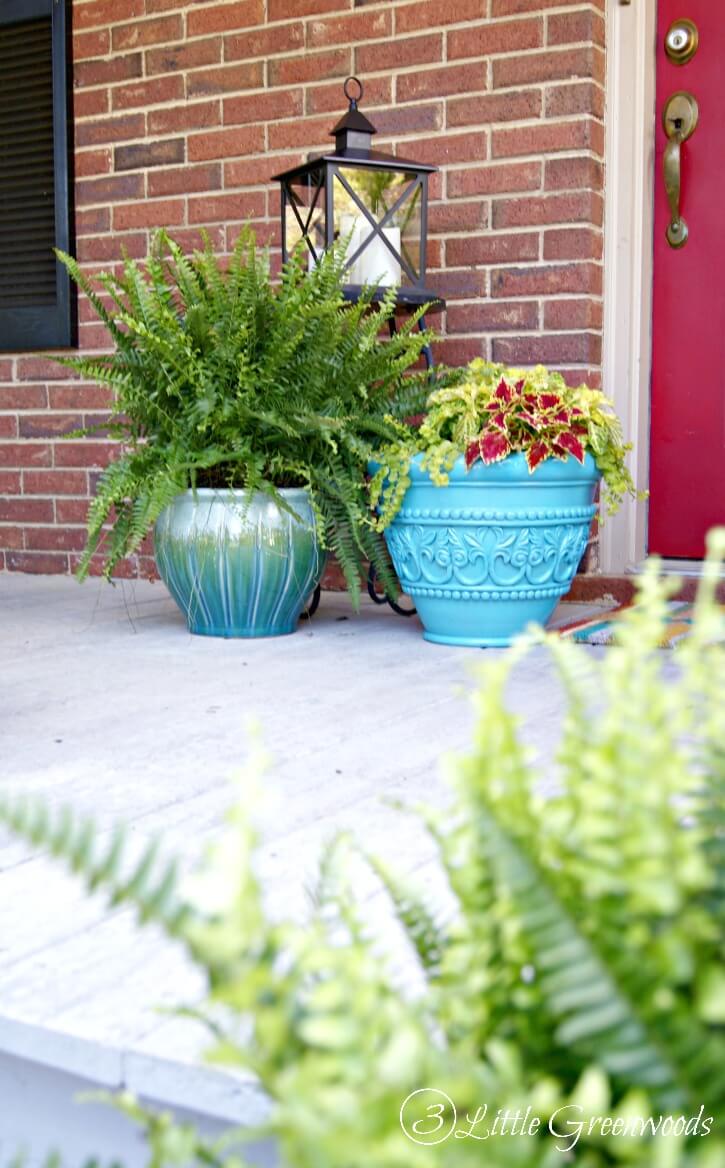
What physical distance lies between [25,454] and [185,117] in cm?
116

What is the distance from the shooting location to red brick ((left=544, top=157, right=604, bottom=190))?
2.93 metres

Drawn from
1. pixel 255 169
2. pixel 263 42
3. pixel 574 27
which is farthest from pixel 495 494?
pixel 263 42

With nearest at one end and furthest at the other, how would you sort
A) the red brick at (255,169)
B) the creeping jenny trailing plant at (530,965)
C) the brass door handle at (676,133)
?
the creeping jenny trailing plant at (530,965) → the brass door handle at (676,133) → the red brick at (255,169)

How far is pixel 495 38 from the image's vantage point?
3.01 meters

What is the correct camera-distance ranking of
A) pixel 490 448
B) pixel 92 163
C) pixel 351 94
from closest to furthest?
pixel 490 448, pixel 351 94, pixel 92 163

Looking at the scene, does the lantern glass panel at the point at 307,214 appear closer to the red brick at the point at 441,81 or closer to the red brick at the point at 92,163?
the red brick at the point at 441,81

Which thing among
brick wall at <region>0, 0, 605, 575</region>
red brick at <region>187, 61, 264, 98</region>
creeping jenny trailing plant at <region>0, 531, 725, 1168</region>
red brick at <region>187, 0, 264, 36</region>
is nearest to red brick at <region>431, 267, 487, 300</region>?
brick wall at <region>0, 0, 605, 575</region>

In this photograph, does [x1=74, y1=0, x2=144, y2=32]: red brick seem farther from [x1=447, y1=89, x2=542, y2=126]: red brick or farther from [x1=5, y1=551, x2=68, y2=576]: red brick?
[x1=5, y1=551, x2=68, y2=576]: red brick

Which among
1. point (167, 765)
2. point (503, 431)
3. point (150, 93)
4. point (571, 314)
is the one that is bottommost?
point (167, 765)

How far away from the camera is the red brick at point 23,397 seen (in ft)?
12.7

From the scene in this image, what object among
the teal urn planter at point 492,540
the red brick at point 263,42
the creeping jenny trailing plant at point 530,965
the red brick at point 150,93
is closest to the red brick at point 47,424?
the red brick at point 150,93

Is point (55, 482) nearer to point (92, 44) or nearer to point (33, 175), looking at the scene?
point (33, 175)

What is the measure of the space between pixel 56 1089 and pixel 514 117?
104 inches

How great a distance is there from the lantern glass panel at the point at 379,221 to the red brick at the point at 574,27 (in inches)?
21.8
